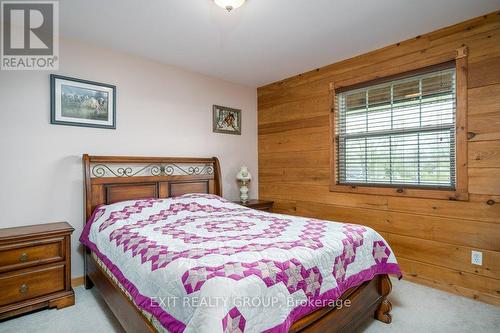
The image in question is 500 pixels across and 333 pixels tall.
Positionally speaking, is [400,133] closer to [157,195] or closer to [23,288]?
[157,195]

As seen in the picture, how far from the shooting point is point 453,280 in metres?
2.54

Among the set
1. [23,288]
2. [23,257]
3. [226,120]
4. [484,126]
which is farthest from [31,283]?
[484,126]

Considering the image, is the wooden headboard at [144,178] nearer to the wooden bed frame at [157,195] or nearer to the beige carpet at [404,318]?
the wooden bed frame at [157,195]

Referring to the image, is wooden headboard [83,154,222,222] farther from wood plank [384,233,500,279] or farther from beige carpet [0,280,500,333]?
wood plank [384,233,500,279]

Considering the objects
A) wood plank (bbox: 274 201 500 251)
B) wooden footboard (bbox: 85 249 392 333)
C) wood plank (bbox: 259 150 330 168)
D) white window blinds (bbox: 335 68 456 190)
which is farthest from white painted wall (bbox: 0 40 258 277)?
white window blinds (bbox: 335 68 456 190)

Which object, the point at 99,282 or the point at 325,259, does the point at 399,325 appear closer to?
the point at 325,259

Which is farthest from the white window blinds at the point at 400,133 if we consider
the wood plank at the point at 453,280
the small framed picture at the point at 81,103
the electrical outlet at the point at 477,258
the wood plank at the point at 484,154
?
the small framed picture at the point at 81,103

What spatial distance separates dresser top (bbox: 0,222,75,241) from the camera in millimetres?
2113


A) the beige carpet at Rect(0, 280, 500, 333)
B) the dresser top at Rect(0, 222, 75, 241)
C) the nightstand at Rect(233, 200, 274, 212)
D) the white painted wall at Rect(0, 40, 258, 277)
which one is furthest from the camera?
the nightstand at Rect(233, 200, 274, 212)

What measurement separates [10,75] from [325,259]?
3.09m

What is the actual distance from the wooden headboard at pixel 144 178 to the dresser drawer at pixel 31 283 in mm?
575

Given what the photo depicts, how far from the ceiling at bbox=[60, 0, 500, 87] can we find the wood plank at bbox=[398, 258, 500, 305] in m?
2.37

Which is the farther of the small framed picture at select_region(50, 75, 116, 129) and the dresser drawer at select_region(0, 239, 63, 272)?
the small framed picture at select_region(50, 75, 116, 129)

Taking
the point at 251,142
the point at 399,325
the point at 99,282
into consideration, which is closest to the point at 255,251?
the point at 399,325
